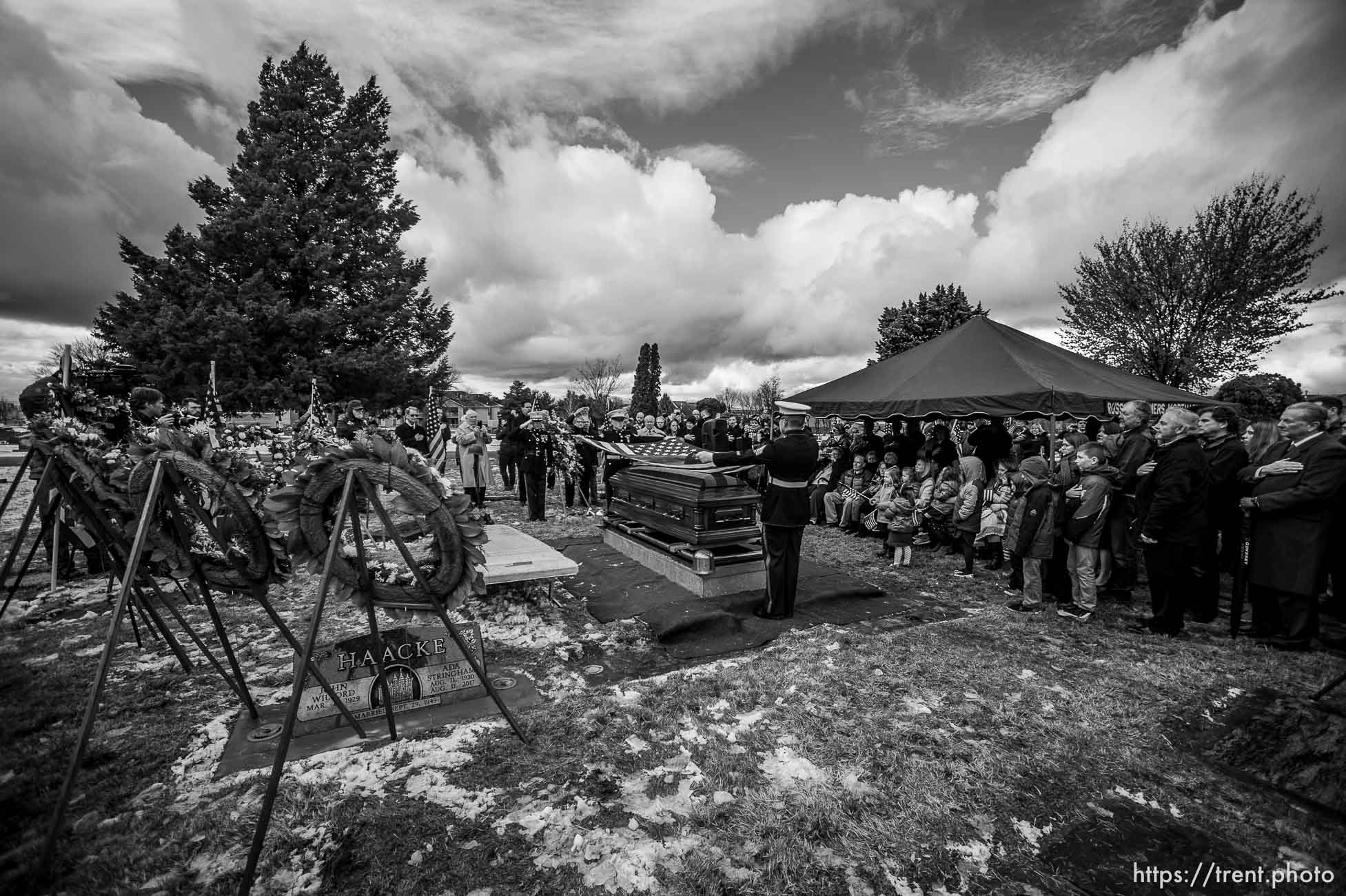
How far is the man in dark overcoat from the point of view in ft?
14.5

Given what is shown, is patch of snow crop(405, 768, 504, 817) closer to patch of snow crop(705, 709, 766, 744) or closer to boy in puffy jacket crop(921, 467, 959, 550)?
patch of snow crop(705, 709, 766, 744)

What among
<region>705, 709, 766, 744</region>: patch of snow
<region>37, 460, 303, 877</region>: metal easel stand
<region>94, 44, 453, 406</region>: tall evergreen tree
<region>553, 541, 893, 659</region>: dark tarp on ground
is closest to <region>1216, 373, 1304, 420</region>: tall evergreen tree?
<region>553, 541, 893, 659</region>: dark tarp on ground

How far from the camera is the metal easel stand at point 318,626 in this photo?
6.72 ft

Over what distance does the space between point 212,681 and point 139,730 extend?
24.2 inches

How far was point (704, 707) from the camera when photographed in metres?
3.44

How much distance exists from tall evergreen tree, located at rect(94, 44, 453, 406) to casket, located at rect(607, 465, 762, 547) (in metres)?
13.3

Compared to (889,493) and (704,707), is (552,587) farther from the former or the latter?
(889,493)

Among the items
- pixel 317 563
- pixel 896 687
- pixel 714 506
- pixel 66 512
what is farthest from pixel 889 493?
pixel 66 512

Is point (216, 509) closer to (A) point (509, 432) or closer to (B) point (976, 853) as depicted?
(B) point (976, 853)

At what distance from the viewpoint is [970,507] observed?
6.62 metres

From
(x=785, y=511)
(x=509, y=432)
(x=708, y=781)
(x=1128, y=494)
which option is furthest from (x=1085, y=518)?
(x=509, y=432)

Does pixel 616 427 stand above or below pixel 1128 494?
above

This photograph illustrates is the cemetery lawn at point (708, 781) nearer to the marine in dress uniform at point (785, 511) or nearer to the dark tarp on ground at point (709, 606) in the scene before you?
the dark tarp on ground at point (709, 606)

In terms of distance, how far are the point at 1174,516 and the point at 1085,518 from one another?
59 centimetres
